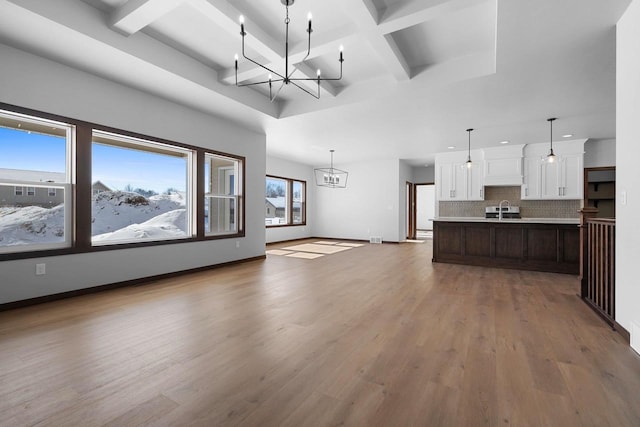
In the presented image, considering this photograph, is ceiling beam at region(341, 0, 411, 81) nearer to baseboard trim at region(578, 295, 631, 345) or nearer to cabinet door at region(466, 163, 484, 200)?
baseboard trim at region(578, 295, 631, 345)

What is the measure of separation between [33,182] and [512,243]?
23.8 feet

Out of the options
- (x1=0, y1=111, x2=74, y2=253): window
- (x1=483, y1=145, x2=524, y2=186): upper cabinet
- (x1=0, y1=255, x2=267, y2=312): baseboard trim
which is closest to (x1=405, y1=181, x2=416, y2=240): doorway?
(x1=483, y1=145, x2=524, y2=186): upper cabinet

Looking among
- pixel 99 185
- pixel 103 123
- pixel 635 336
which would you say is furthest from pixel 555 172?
pixel 99 185

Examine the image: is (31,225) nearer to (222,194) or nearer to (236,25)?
(222,194)

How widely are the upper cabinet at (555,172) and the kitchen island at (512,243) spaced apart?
3.98 feet

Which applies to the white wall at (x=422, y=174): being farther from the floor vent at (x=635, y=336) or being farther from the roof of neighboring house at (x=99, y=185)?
the roof of neighboring house at (x=99, y=185)

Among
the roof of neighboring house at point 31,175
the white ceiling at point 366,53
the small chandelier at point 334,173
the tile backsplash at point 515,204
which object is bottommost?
the tile backsplash at point 515,204

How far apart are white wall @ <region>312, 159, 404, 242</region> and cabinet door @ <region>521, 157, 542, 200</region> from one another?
11.1 ft

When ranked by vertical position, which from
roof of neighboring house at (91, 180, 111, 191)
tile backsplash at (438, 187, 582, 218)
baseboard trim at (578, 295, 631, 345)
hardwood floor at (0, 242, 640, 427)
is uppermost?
roof of neighboring house at (91, 180, 111, 191)

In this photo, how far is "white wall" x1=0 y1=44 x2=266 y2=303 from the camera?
3.12 metres

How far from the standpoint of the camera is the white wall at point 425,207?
1457 centimetres

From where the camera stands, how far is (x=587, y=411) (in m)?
1.56

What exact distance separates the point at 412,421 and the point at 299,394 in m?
0.61

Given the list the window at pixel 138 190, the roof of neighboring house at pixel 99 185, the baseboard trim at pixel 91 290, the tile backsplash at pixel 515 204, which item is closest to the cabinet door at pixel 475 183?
the tile backsplash at pixel 515 204
